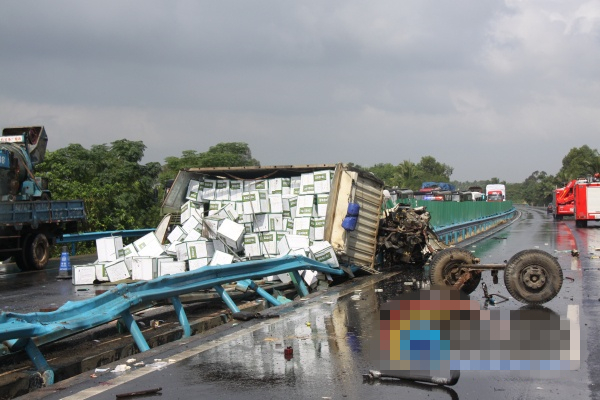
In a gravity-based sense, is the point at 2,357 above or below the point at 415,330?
below

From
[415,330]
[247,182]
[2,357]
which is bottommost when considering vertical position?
[2,357]

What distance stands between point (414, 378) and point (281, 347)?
2.04 metres

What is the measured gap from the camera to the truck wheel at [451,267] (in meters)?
11.6

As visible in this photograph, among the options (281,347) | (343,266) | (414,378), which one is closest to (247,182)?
(343,266)

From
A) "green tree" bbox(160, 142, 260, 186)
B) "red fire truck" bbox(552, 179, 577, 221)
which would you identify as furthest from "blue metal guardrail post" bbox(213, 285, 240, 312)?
"red fire truck" bbox(552, 179, 577, 221)

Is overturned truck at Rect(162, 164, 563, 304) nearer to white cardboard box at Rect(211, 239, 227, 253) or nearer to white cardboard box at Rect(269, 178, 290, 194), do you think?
white cardboard box at Rect(269, 178, 290, 194)

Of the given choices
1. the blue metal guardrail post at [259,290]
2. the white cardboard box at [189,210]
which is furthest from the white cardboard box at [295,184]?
the blue metal guardrail post at [259,290]

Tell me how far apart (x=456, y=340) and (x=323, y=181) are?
11.0 metres

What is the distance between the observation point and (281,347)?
7.82 meters

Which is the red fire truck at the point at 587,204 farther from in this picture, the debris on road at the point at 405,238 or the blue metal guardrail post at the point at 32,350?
the blue metal guardrail post at the point at 32,350

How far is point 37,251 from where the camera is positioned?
66.6 feet

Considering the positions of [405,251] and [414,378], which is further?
[405,251]

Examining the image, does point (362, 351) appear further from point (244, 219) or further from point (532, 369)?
point (244, 219)

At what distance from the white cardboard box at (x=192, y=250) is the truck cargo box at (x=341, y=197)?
2797 mm
